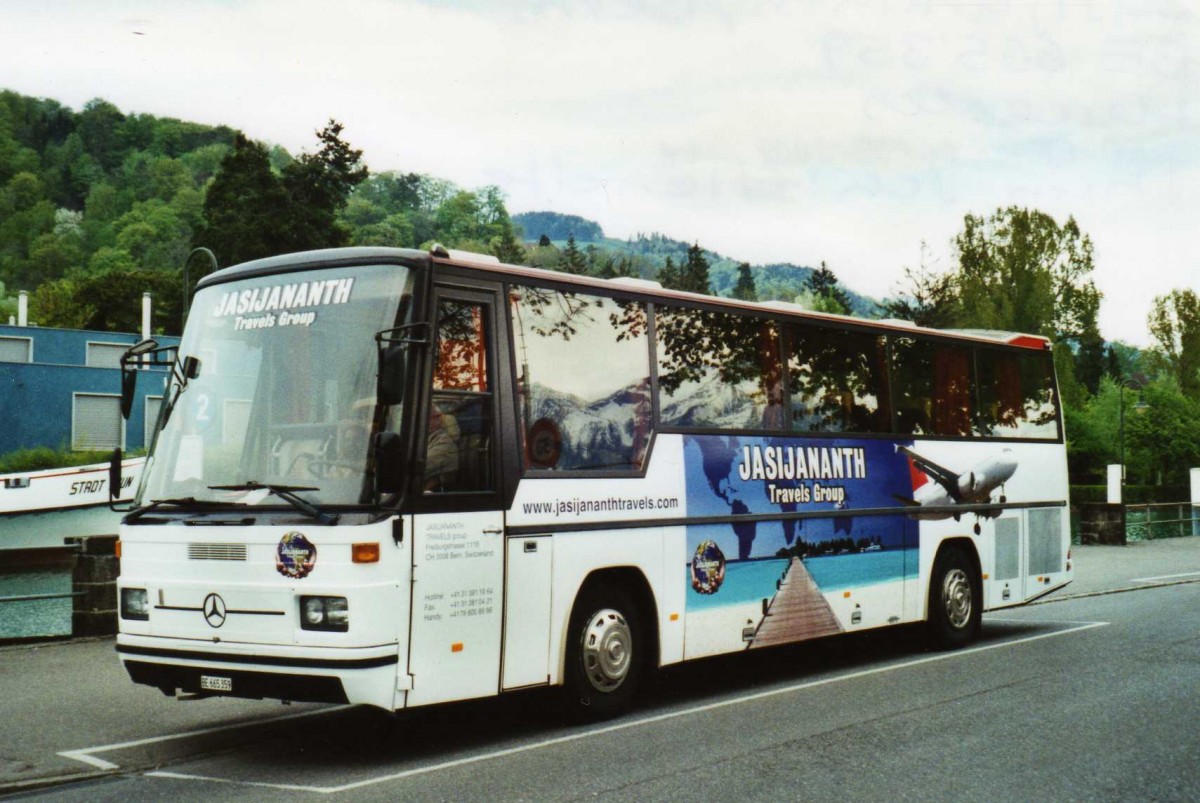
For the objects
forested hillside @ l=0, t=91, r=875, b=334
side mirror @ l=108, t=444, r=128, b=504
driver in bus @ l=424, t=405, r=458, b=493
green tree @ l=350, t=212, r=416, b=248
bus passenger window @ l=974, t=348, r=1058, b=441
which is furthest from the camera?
green tree @ l=350, t=212, r=416, b=248

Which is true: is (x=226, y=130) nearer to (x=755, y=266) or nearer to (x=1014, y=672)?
(x=755, y=266)

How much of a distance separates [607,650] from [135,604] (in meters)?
3.23

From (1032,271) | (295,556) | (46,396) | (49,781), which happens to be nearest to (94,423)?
(46,396)

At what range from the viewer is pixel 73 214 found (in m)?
140

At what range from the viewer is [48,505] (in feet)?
126

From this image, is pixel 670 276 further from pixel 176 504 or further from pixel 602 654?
pixel 176 504

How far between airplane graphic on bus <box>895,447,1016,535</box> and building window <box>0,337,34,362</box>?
46400 millimetres

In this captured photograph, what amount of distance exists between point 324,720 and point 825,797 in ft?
14.5

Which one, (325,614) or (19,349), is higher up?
(19,349)

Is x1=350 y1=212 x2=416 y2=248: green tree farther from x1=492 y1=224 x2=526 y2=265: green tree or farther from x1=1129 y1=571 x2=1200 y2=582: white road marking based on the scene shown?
x1=1129 y1=571 x2=1200 y2=582: white road marking

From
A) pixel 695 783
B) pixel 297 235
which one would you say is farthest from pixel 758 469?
pixel 297 235

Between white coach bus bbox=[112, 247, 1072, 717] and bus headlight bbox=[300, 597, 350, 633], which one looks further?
white coach bus bbox=[112, 247, 1072, 717]

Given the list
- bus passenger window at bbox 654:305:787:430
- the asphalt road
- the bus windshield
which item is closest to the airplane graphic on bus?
the asphalt road

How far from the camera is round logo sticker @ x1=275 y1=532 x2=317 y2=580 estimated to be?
7.72m
